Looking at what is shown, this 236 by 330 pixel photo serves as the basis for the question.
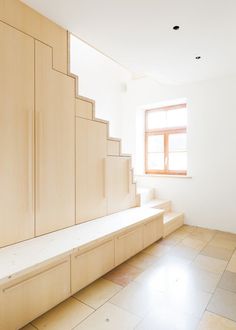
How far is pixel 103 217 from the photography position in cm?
297

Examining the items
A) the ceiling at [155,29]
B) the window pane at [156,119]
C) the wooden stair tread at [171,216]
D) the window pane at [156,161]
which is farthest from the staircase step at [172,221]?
the ceiling at [155,29]

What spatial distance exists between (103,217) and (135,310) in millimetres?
1286

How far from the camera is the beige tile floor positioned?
170 centimetres

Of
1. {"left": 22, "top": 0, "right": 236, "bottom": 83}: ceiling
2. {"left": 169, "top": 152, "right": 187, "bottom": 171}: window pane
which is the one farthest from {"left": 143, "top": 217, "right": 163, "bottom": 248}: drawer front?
{"left": 22, "top": 0, "right": 236, "bottom": 83}: ceiling

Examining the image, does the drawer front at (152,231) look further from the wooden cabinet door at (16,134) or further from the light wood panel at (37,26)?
the light wood panel at (37,26)

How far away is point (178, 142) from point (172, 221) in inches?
65.6

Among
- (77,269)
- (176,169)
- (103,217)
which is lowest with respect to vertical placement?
(77,269)

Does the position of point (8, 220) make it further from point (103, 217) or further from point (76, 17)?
point (76, 17)

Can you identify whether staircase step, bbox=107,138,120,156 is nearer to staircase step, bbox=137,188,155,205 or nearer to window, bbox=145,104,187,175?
staircase step, bbox=137,188,155,205

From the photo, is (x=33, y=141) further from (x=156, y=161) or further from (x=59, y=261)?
(x=156, y=161)

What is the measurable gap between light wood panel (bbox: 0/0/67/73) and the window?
2.80m

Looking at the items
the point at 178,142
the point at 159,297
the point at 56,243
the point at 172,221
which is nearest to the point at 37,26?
the point at 56,243

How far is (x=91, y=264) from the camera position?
218 cm

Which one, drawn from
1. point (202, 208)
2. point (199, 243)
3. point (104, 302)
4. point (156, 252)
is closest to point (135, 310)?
point (104, 302)
